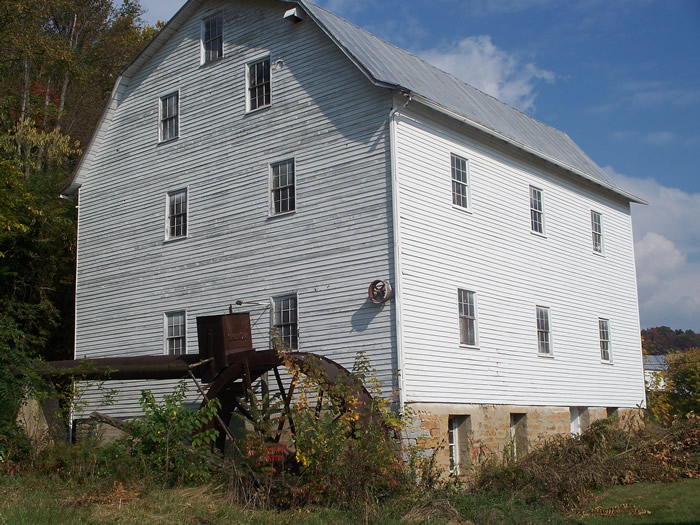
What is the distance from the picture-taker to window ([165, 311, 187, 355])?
20719mm

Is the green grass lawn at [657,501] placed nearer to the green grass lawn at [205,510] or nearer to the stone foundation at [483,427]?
the green grass lawn at [205,510]

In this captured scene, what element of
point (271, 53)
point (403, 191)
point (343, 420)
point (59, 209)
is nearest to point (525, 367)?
point (403, 191)

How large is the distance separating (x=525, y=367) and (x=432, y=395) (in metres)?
4.35

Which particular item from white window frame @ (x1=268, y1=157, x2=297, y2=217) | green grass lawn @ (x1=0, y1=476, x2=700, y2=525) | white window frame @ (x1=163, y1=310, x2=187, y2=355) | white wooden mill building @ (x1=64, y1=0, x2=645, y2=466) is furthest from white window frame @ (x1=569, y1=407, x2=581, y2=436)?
white window frame @ (x1=163, y1=310, x2=187, y2=355)

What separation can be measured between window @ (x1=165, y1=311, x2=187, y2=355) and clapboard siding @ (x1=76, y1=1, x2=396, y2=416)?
0.85 ft

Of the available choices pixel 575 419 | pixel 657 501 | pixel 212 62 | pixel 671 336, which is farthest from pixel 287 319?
pixel 671 336

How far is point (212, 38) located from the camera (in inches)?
867

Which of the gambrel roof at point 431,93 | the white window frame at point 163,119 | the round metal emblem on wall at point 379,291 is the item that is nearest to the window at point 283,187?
the gambrel roof at point 431,93

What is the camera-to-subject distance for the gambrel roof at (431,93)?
1847 centimetres

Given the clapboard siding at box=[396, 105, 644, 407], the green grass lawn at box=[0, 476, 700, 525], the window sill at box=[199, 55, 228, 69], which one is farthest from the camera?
the window sill at box=[199, 55, 228, 69]

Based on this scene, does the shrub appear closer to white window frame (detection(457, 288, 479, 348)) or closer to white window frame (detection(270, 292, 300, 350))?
white window frame (detection(270, 292, 300, 350))

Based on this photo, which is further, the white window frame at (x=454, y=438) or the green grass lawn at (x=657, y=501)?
the white window frame at (x=454, y=438)

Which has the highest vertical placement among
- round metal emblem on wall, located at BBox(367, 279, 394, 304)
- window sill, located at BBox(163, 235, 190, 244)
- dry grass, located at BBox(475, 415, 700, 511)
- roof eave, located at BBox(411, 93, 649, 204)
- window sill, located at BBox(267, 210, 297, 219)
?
roof eave, located at BBox(411, 93, 649, 204)

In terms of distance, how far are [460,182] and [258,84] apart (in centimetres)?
591
